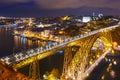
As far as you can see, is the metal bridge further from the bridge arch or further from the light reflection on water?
the light reflection on water

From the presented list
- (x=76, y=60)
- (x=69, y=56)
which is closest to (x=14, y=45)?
(x=69, y=56)

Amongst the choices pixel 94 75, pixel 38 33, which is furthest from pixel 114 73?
pixel 38 33

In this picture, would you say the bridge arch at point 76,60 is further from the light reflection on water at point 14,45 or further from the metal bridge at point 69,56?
the light reflection on water at point 14,45

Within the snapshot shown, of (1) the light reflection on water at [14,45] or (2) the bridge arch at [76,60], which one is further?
(1) the light reflection on water at [14,45]

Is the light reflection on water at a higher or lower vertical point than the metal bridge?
lower

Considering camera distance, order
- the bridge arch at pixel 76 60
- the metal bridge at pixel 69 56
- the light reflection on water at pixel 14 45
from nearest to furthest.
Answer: the metal bridge at pixel 69 56
the bridge arch at pixel 76 60
the light reflection on water at pixel 14 45

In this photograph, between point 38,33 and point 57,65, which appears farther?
point 38,33

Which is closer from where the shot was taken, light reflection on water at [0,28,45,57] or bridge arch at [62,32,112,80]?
bridge arch at [62,32,112,80]

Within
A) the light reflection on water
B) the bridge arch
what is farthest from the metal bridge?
the light reflection on water

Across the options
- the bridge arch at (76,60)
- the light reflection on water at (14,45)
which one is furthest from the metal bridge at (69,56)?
the light reflection on water at (14,45)

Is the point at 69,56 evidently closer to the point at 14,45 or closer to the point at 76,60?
the point at 76,60

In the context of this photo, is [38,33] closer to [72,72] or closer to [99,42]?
[99,42]
